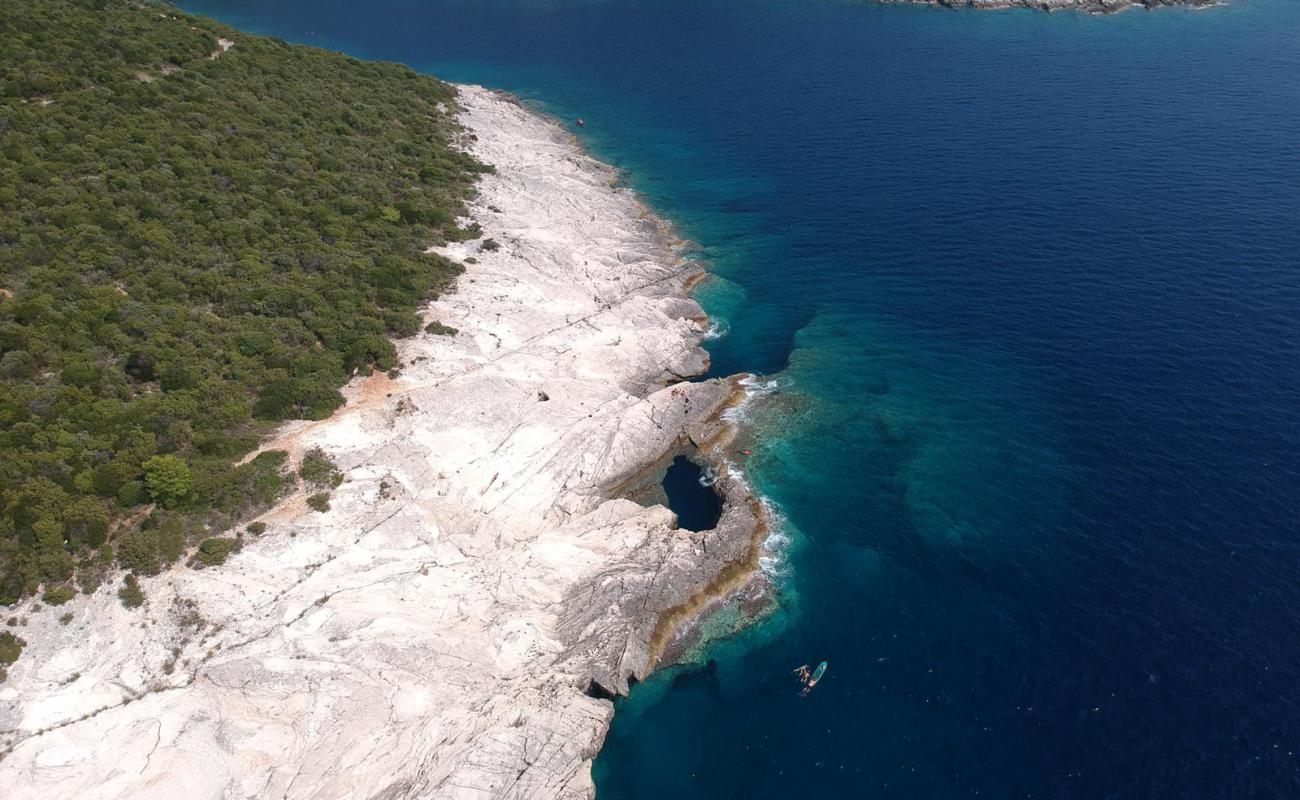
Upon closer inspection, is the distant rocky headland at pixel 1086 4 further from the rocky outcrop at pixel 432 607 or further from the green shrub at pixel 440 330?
the green shrub at pixel 440 330

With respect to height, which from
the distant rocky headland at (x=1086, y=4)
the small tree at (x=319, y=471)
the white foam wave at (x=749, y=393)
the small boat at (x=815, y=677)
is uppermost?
the distant rocky headland at (x=1086, y=4)

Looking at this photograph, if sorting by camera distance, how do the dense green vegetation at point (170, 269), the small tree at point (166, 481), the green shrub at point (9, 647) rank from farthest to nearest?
the small tree at point (166, 481) < the dense green vegetation at point (170, 269) < the green shrub at point (9, 647)

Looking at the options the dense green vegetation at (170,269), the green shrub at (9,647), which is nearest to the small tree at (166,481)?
the dense green vegetation at (170,269)

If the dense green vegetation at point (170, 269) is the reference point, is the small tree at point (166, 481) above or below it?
below

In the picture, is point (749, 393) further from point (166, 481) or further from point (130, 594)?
point (130, 594)

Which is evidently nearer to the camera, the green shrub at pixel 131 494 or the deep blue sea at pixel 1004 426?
the deep blue sea at pixel 1004 426

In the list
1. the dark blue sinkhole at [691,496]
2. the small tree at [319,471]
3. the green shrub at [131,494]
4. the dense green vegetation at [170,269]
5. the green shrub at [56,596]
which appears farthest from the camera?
the dark blue sinkhole at [691,496]

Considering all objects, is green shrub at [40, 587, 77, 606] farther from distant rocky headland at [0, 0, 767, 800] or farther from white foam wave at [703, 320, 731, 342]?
white foam wave at [703, 320, 731, 342]
